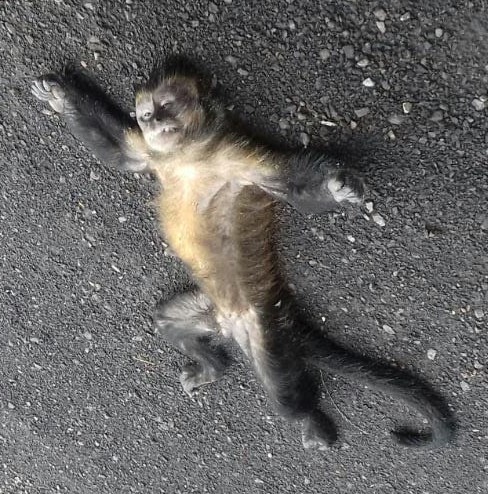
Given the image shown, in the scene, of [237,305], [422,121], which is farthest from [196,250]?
[422,121]

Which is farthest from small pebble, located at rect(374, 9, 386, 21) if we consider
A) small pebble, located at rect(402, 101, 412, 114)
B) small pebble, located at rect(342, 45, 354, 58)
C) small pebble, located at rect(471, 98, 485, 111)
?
small pebble, located at rect(471, 98, 485, 111)

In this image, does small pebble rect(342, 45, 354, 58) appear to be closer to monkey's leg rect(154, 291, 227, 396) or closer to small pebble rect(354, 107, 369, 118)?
small pebble rect(354, 107, 369, 118)

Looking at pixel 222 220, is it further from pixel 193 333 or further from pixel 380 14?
pixel 380 14

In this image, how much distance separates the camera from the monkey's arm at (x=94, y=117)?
2.12 metres

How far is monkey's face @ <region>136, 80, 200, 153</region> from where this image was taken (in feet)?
5.99

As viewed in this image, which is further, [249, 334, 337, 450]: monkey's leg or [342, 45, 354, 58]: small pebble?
[249, 334, 337, 450]: monkey's leg

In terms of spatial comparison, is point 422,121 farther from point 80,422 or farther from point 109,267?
point 80,422

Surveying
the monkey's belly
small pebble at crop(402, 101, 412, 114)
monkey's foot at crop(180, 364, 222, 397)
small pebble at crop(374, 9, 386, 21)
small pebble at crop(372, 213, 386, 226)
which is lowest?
monkey's foot at crop(180, 364, 222, 397)

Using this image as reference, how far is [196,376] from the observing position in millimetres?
2549

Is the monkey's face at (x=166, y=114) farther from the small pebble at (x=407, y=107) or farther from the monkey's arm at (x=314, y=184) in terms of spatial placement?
the small pebble at (x=407, y=107)

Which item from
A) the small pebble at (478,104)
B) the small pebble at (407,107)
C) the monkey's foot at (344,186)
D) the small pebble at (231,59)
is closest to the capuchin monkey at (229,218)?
the monkey's foot at (344,186)

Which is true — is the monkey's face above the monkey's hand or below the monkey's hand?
above

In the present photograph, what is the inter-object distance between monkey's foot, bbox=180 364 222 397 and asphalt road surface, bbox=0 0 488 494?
0.09 metres

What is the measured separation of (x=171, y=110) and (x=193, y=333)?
0.90 meters
